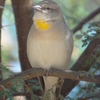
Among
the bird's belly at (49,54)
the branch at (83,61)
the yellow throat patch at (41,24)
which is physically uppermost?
the yellow throat patch at (41,24)

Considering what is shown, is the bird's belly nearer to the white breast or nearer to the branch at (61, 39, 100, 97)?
the white breast

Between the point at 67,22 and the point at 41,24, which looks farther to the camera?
the point at 67,22

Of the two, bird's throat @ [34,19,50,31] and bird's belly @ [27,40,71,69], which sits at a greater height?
bird's throat @ [34,19,50,31]

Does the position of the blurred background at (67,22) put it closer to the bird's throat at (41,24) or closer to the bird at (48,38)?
the bird at (48,38)

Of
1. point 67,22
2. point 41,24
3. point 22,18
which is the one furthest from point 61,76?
point 67,22

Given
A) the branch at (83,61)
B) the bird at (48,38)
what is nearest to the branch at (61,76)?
the bird at (48,38)

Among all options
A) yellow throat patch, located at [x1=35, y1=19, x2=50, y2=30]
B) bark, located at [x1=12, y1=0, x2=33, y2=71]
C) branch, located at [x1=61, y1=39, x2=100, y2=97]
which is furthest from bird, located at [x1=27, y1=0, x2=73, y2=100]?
bark, located at [x1=12, y1=0, x2=33, y2=71]

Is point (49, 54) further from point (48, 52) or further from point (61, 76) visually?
point (61, 76)
